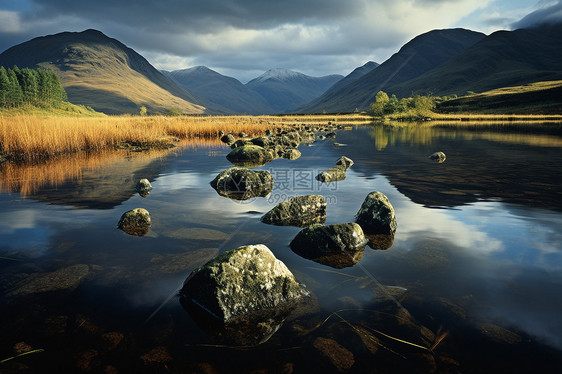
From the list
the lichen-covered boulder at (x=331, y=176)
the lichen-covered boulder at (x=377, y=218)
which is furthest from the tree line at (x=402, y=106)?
the lichen-covered boulder at (x=377, y=218)

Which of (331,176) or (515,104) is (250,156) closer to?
(331,176)

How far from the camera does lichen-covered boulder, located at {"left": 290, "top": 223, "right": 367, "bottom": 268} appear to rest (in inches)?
253

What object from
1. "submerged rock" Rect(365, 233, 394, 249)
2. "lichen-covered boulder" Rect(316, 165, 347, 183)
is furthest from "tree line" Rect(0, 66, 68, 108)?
"submerged rock" Rect(365, 233, 394, 249)

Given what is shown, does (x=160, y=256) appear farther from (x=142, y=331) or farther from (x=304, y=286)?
(x=304, y=286)

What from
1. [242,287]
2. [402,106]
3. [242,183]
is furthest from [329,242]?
[402,106]

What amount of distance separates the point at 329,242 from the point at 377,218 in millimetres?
1870

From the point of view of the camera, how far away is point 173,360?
3740 millimetres

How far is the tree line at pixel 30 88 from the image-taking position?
9644cm

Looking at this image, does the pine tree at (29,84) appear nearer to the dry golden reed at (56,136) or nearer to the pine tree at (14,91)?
the pine tree at (14,91)

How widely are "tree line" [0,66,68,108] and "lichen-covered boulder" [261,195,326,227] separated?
113138 mm

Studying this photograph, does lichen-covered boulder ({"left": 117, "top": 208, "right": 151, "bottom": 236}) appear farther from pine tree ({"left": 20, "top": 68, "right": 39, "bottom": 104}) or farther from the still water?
pine tree ({"left": 20, "top": 68, "right": 39, "bottom": 104})

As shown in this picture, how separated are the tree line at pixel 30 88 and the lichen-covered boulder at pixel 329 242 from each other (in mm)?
114955

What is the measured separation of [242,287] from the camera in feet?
15.2

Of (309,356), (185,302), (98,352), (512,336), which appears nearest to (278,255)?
(185,302)
